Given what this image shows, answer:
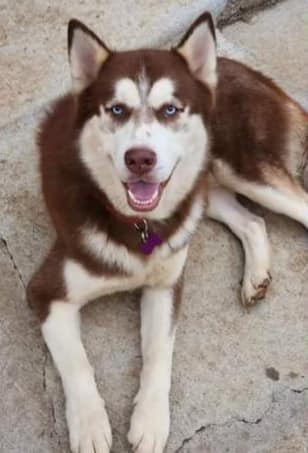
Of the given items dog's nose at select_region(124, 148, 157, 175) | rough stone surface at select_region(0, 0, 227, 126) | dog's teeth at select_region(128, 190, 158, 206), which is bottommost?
rough stone surface at select_region(0, 0, 227, 126)

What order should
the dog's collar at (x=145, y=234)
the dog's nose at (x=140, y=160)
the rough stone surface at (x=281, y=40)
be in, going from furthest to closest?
the rough stone surface at (x=281, y=40) → the dog's collar at (x=145, y=234) → the dog's nose at (x=140, y=160)

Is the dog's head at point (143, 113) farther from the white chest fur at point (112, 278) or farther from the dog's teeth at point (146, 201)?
the white chest fur at point (112, 278)

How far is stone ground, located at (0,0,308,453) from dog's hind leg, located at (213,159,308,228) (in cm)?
14

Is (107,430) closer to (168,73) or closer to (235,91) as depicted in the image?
(168,73)

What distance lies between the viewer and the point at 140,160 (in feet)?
8.39

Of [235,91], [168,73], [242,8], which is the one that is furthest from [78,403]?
[242,8]

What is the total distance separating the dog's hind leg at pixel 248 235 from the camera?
3381mm

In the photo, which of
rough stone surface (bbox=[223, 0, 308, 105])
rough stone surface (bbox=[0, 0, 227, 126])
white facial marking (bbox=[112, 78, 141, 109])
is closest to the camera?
white facial marking (bbox=[112, 78, 141, 109])

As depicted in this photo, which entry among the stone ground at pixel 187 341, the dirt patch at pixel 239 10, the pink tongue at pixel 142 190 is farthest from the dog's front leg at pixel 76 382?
the dirt patch at pixel 239 10

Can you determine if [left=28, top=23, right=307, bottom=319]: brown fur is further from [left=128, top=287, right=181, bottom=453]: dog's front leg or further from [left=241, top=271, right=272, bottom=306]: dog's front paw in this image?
[left=241, top=271, right=272, bottom=306]: dog's front paw

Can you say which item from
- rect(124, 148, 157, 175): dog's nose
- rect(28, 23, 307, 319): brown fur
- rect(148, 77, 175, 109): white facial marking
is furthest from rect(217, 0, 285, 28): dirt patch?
rect(124, 148, 157, 175): dog's nose

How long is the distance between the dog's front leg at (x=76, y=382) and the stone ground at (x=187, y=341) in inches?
4.6

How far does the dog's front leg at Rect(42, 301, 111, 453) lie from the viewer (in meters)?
2.86

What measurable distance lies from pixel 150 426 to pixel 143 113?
1114mm
